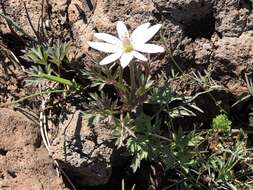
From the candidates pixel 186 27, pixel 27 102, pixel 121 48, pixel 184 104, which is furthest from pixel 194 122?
pixel 27 102

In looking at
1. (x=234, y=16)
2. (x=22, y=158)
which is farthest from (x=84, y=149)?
(x=234, y=16)

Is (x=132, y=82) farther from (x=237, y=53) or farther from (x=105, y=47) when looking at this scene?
(x=237, y=53)

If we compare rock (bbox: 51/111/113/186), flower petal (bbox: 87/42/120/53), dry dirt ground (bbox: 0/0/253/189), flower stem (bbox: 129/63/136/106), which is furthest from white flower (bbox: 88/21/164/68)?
rock (bbox: 51/111/113/186)

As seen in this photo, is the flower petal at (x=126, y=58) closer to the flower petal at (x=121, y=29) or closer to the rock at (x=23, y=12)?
the flower petal at (x=121, y=29)

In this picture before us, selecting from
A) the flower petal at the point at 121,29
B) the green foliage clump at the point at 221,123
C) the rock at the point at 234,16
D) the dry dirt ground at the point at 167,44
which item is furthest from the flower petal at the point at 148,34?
the green foliage clump at the point at 221,123

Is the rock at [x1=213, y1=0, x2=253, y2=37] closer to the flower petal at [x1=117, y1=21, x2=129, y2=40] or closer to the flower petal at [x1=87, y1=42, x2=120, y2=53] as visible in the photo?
the flower petal at [x1=117, y1=21, x2=129, y2=40]

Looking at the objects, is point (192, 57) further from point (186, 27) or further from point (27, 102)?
point (27, 102)

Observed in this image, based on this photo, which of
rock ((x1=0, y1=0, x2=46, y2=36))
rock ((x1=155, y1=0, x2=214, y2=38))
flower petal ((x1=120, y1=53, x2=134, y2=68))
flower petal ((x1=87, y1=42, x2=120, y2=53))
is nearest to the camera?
flower petal ((x1=120, y1=53, x2=134, y2=68))
